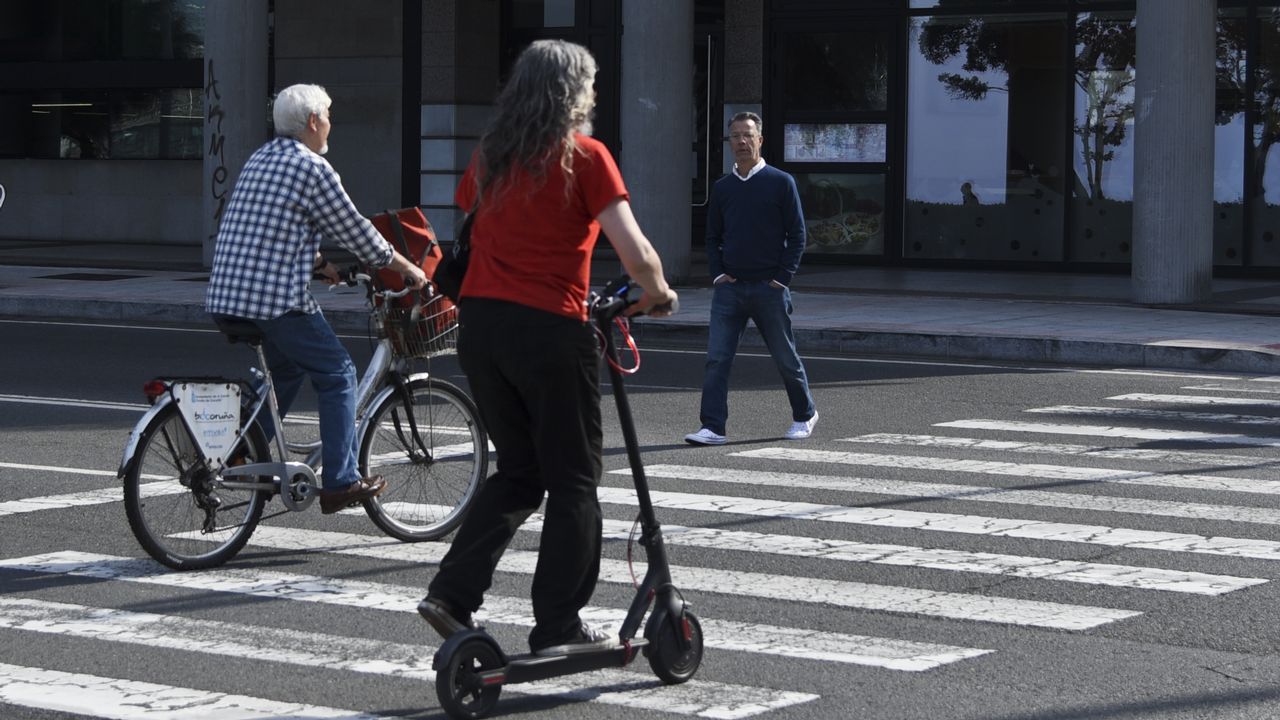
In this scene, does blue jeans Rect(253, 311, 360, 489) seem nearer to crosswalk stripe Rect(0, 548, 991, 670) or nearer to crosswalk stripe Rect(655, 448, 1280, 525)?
crosswalk stripe Rect(0, 548, 991, 670)

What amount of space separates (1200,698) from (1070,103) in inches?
746

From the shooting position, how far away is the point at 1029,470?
10000 mm

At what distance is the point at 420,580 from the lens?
23.9ft

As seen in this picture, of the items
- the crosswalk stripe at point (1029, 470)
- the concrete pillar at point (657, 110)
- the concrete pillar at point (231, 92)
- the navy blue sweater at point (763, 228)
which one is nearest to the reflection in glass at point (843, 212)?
the concrete pillar at point (657, 110)

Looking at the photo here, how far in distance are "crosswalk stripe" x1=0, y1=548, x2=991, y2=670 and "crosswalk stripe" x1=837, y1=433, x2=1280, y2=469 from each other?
156 inches

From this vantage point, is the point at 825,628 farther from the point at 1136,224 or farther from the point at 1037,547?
the point at 1136,224

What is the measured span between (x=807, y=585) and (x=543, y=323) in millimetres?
2247

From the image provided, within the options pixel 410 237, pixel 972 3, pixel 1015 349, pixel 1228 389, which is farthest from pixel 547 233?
pixel 972 3

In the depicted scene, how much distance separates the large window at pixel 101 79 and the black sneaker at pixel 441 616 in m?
24.3

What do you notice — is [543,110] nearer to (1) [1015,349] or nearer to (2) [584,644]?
(2) [584,644]

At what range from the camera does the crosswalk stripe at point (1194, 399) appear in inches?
513

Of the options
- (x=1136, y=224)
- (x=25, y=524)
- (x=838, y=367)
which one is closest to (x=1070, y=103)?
(x=1136, y=224)

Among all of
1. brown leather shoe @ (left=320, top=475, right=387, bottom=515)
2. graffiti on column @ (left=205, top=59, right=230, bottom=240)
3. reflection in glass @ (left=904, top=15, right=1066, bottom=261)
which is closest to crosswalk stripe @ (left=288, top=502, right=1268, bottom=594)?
brown leather shoe @ (left=320, top=475, right=387, bottom=515)

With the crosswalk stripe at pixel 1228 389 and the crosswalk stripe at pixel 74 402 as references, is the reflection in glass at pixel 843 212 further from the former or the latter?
the crosswalk stripe at pixel 74 402
